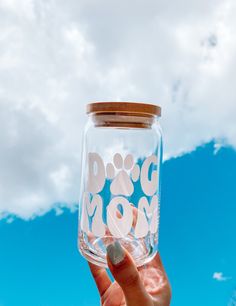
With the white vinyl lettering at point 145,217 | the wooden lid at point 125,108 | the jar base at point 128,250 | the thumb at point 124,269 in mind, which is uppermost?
the wooden lid at point 125,108

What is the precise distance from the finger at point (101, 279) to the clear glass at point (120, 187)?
0.90 feet

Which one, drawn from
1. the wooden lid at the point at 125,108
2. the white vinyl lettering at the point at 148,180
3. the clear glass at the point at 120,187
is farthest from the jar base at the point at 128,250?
the wooden lid at the point at 125,108

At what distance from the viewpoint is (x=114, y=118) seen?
136 centimetres

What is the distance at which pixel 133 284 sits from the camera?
4.09ft

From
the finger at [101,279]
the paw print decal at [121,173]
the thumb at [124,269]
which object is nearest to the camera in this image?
the thumb at [124,269]

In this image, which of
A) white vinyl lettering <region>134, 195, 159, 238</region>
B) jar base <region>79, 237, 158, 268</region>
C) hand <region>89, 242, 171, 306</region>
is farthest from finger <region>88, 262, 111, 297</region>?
white vinyl lettering <region>134, 195, 159, 238</region>

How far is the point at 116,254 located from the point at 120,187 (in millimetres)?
245

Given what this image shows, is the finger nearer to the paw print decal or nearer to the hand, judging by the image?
the hand

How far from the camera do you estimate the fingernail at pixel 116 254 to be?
123 cm

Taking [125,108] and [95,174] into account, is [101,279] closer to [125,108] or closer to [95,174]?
[95,174]

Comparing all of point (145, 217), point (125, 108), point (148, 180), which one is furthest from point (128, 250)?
point (125, 108)

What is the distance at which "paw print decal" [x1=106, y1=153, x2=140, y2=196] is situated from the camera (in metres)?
1.38

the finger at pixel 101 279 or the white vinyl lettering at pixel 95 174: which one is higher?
the white vinyl lettering at pixel 95 174

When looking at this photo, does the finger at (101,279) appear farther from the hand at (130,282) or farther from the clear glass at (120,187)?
the clear glass at (120,187)
